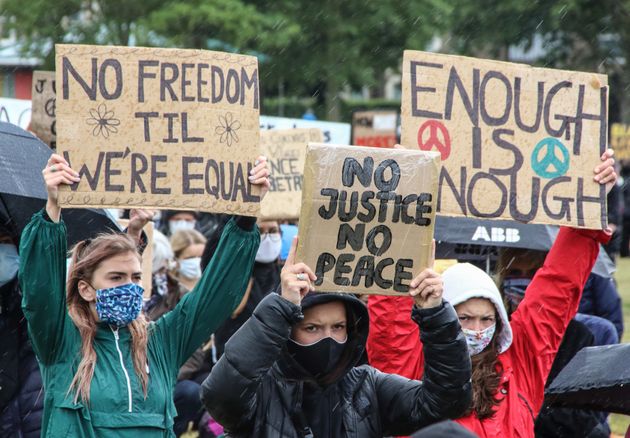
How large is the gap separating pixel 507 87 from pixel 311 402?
166 centimetres

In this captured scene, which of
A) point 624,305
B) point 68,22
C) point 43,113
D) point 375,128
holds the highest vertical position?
point 68,22

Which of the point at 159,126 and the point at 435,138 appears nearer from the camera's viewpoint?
the point at 159,126

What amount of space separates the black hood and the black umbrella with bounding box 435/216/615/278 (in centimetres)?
258

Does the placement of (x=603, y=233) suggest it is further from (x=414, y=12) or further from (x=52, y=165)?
(x=414, y=12)

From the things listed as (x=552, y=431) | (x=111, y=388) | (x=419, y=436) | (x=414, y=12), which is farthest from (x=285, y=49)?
(x=419, y=436)

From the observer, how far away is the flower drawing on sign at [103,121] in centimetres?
449

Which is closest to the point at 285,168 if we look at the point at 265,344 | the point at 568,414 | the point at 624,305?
the point at 568,414

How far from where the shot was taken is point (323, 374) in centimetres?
396

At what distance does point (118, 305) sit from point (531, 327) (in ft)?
5.13

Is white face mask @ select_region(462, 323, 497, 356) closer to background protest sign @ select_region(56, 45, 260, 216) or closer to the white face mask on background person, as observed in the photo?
background protest sign @ select_region(56, 45, 260, 216)

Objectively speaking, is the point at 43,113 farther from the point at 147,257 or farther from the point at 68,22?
the point at 68,22

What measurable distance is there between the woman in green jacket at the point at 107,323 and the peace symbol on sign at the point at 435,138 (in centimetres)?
66

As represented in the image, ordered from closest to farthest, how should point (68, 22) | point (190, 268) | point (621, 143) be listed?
point (190, 268)
point (68, 22)
point (621, 143)

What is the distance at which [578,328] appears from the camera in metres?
5.70
